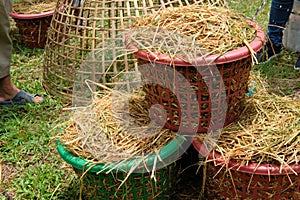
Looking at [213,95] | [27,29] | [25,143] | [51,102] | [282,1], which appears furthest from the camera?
[27,29]

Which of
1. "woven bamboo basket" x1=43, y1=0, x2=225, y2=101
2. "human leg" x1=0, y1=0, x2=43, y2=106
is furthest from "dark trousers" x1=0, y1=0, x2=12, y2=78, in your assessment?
"woven bamboo basket" x1=43, y1=0, x2=225, y2=101

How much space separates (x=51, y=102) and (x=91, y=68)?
495mm

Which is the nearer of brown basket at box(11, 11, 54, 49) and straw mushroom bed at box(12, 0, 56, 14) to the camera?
brown basket at box(11, 11, 54, 49)

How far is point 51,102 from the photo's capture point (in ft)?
10.6

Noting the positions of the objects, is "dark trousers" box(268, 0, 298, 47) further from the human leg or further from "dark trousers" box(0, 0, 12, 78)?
"dark trousers" box(0, 0, 12, 78)

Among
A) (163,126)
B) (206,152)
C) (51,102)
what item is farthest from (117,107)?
(51,102)

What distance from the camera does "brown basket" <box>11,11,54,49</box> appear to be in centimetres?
416

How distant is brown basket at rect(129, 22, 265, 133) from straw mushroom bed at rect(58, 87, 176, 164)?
109 millimetres

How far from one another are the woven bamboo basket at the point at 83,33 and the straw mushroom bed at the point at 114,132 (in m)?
0.60

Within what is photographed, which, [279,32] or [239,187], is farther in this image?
[279,32]

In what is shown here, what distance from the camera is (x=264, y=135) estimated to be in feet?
6.65

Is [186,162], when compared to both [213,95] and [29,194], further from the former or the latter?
[29,194]

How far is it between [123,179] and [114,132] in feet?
0.81

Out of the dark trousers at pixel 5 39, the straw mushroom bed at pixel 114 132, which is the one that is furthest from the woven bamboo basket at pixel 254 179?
the dark trousers at pixel 5 39
